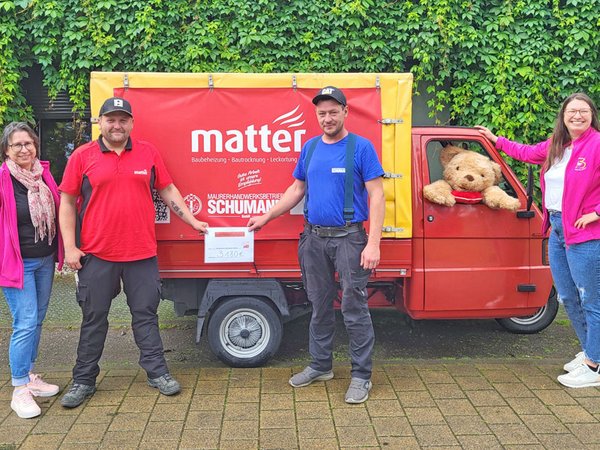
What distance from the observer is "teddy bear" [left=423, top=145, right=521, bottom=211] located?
4.32 meters

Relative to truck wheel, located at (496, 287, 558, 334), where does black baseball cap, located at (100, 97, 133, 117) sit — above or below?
above

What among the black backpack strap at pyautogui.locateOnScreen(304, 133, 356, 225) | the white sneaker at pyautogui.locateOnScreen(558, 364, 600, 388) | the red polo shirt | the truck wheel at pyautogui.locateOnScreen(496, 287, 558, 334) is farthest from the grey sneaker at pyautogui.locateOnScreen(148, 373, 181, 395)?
the truck wheel at pyautogui.locateOnScreen(496, 287, 558, 334)

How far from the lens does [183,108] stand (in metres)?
4.12

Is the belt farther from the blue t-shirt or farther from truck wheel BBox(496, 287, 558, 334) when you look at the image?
truck wheel BBox(496, 287, 558, 334)

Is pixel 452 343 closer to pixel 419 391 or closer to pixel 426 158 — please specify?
pixel 419 391

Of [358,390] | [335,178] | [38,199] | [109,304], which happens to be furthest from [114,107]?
[358,390]

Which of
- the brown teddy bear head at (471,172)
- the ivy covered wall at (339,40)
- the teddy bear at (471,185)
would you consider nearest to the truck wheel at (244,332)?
the teddy bear at (471,185)

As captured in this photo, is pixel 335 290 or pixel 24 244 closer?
pixel 24 244

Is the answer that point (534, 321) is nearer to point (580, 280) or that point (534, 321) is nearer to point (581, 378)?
point (581, 378)

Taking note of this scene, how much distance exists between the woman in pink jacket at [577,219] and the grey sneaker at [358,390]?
1448 mm

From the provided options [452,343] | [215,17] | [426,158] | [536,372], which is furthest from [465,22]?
[536,372]

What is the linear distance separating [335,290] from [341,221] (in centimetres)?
57

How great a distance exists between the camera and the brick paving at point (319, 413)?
3268 mm

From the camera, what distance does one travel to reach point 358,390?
3.80m
